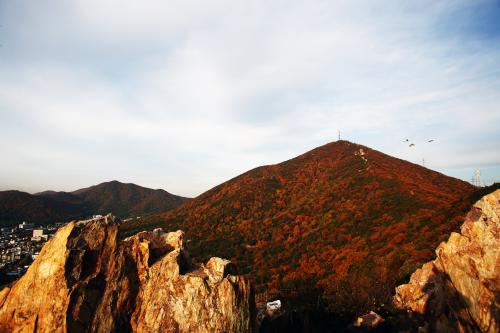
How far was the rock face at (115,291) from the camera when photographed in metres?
15.1

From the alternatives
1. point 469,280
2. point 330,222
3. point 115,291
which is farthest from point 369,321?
point 330,222

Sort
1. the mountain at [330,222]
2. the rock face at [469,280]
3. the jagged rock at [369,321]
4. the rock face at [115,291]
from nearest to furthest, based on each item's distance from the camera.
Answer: the rock face at [115,291] < the rock face at [469,280] < the jagged rock at [369,321] < the mountain at [330,222]

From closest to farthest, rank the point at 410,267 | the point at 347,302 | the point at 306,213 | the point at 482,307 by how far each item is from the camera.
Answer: the point at 482,307
the point at 347,302
the point at 410,267
the point at 306,213

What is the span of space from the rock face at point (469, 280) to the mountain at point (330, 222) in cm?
883

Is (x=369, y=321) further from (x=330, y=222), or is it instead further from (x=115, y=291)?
(x=330, y=222)

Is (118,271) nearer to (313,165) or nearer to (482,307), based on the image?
(482,307)

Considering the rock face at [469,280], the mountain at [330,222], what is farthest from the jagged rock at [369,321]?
the mountain at [330,222]

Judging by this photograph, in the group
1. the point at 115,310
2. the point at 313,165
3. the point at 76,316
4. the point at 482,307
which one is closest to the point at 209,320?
the point at 115,310

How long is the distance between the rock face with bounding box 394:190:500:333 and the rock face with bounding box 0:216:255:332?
59.5 ft

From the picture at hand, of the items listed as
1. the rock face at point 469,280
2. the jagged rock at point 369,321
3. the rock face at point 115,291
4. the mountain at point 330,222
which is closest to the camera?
the rock face at point 115,291

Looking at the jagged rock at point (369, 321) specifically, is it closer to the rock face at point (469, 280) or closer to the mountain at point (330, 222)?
the rock face at point (469, 280)

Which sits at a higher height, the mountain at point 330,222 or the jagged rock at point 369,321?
the mountain at point 330,222

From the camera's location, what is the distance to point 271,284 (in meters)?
56.4

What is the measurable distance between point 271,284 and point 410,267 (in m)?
23.1
